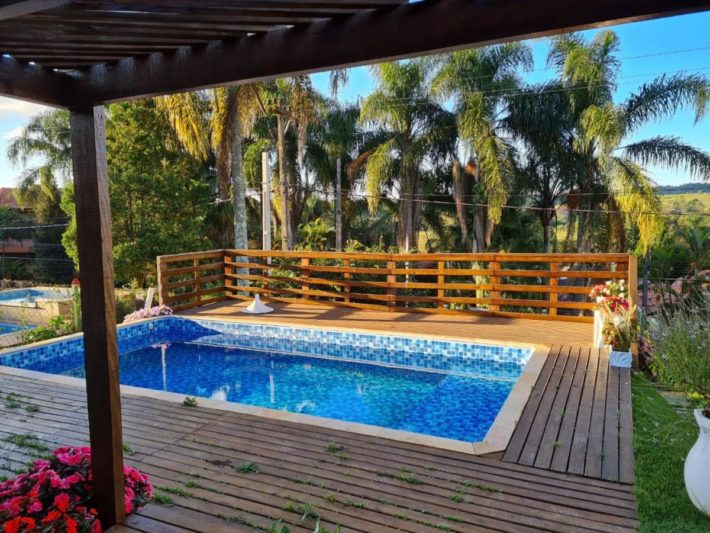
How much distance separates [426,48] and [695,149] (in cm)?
1373

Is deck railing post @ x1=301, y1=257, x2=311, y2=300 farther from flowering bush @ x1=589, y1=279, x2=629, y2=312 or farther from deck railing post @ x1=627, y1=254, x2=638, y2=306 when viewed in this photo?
deck railing post @ x1=627, y1=254, x2=638, y2=306

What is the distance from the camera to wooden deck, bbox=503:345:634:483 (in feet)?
10.1

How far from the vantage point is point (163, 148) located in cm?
1285

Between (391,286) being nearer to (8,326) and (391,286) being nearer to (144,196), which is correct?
(144,196)

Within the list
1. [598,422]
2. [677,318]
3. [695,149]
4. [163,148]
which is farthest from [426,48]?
[695,149]

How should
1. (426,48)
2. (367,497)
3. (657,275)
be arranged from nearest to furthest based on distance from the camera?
(426,48)
(367,497)
(657,275)

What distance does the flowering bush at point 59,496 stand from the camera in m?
2.04

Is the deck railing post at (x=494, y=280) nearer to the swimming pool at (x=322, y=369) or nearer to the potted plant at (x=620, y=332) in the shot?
the swimming pool at (x=322, y=369)

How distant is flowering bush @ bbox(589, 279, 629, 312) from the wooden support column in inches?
191


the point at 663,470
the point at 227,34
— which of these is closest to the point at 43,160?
the point at 227,34

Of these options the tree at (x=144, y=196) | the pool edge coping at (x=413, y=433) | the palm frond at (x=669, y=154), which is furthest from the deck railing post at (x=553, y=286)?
the tree at (x=144, y=196)

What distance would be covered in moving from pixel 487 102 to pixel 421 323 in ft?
29.3

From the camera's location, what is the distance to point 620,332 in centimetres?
513

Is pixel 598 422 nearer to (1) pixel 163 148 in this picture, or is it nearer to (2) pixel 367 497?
(2) pixel 367 497
